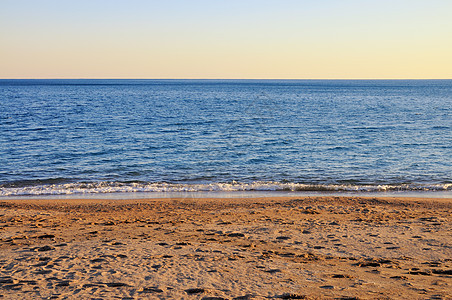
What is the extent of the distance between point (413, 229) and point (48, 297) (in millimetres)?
9287

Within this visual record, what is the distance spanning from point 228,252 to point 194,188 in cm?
946

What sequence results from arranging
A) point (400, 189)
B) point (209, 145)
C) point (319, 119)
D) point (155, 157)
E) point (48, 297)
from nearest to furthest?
point (48, 297), point (400, 189), point (155, 157), point (209, 145), point (319, 119)

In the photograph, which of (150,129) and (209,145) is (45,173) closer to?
(209,145)

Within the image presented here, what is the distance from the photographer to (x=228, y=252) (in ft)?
30.2

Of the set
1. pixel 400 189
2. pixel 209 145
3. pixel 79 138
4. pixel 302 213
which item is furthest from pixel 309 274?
pixel 79 138

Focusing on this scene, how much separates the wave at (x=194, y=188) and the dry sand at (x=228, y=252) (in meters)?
3.22

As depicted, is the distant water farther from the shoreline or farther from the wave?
the shoreline

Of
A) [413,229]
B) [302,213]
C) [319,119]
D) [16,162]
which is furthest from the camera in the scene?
[319,119]

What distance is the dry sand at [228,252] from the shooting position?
7059 millimetres

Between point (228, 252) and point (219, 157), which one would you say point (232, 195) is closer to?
point (228, 252)

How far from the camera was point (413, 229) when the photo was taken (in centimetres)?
1130

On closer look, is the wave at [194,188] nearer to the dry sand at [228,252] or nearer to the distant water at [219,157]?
the distant water at [219,157]

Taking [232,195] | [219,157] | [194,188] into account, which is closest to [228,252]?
[232,195]

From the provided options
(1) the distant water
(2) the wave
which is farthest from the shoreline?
(1) the distant water
